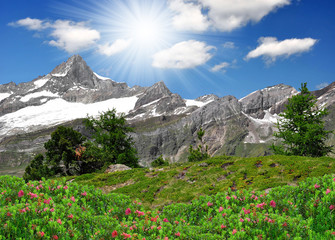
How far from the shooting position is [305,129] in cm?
3847

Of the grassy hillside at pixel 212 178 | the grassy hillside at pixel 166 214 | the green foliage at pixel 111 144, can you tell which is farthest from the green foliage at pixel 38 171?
the grassy hillside at pixel 166 214

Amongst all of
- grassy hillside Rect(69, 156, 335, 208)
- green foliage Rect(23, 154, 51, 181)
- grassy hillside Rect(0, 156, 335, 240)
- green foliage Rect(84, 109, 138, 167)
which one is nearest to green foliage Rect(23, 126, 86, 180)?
green foliage Rect(23, 154, 51, 181)

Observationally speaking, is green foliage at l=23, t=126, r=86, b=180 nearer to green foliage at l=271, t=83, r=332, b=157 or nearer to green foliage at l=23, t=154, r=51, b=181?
green foliage at l=23, t=154, r=51, b=181

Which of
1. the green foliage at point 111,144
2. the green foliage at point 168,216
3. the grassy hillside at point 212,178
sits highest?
the green foliage at point 111,144

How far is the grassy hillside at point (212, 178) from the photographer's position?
20359mm

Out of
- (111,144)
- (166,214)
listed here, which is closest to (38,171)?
(111,144)

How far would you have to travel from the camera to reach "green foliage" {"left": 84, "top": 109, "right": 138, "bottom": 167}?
5003 centimetres

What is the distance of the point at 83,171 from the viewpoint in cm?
5084

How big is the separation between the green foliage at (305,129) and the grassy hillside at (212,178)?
1472 centimetres

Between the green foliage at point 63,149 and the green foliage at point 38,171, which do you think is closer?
the green foliage at point 63,149

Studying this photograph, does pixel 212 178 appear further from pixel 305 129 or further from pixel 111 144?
pixel 111 144

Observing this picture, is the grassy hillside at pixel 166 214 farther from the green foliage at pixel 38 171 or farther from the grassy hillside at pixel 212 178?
the green foliage at pixel 38 171

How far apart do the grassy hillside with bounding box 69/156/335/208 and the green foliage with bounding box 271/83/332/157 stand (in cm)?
1472

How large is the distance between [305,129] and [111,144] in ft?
119
